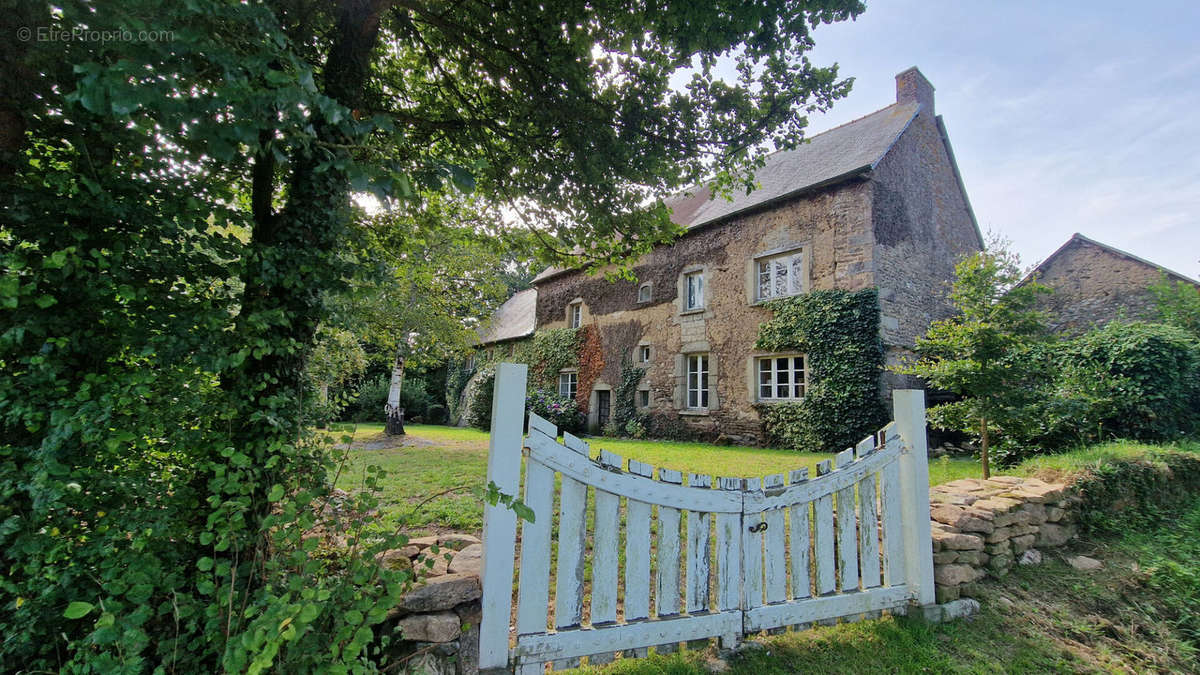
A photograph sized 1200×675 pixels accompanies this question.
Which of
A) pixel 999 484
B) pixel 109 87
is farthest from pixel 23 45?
pixel 999 484

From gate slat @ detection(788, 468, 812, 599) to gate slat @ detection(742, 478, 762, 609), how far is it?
0.68 ft

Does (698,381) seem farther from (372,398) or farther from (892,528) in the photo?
(372,398)

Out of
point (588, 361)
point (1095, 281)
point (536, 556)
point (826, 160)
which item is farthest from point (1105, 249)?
point (536, 556)

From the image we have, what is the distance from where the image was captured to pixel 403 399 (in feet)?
61.7

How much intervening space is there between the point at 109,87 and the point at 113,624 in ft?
4.98

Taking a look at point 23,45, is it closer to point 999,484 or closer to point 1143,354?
point 999,484

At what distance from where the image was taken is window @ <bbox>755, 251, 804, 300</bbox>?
428 inches

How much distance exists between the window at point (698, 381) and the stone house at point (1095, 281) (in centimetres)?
871

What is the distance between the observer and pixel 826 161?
11.3m

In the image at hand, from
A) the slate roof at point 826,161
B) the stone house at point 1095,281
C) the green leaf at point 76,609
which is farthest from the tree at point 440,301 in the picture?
the stone house at point 1095,281

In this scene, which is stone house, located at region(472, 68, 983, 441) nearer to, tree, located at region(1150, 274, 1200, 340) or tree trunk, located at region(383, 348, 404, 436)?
tree, located at region(1150, 274, 1200, 340)

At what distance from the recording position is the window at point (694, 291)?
1287 cm

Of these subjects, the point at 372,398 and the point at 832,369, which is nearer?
the point at 832,369

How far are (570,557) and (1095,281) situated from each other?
17.4 metres
